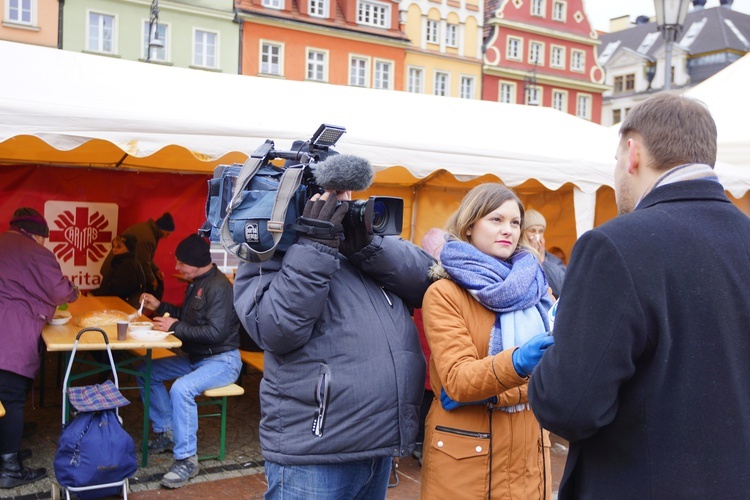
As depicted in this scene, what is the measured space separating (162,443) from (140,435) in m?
0.39

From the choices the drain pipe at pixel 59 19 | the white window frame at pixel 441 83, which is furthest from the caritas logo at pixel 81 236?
the white window frame at pixel 441 83

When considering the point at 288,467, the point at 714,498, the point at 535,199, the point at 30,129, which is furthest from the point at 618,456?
the point at 535,199

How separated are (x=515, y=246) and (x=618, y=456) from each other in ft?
3.73

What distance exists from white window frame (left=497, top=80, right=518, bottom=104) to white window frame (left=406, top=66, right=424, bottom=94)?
186 inches

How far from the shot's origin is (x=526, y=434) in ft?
7.63

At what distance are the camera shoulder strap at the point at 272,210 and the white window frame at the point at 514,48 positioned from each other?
1426 inches

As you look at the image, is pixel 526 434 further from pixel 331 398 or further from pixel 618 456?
pixel 618 456

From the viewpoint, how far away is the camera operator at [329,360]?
2033 mm

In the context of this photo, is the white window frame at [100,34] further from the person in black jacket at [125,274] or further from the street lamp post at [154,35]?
the person in black jacket at [125,274]

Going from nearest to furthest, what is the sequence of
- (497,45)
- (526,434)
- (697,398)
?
1. (697,398)
2. (526,434)
3. (497,45)

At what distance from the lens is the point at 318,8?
30.4m

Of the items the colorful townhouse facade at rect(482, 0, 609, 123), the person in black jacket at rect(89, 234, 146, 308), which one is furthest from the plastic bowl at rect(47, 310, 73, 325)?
the colorful townhouse facade at rect(482, 0, 609, 123)

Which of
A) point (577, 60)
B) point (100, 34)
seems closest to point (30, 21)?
point (100, 34)

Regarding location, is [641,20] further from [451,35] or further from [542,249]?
[542,249]
